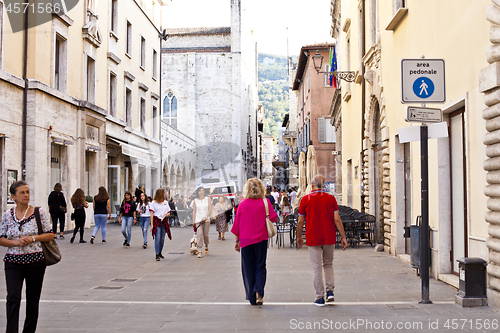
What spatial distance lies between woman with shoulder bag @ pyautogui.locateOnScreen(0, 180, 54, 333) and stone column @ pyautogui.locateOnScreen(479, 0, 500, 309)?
16.6 feet

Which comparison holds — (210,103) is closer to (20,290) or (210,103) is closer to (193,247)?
(193,247)

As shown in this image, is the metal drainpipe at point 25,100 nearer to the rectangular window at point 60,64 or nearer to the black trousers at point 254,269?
the rectangular window at point 60,64

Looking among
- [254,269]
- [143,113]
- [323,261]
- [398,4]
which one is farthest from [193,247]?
[143,113]

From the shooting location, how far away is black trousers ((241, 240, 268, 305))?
7.20 m

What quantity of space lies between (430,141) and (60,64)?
15.4 meters

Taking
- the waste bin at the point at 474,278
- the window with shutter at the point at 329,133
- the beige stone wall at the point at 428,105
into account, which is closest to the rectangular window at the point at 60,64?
the beige stone wall at the point at 428,105

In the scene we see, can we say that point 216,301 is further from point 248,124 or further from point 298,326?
point 248,124

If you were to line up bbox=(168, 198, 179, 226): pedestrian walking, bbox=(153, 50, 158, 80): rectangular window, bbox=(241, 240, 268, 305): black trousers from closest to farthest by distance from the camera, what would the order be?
bbox=(241, 240, 268, 305): black trousers
bbox=(168, 198, 179, 226): pedestrian walking
bbox=(153, 50, 158, 80): rectangular window

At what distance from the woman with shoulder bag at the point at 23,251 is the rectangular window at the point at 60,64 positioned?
15.9 m

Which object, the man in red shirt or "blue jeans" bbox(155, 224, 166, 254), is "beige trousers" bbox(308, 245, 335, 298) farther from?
"blue jeans" bbox(155, 224, 166, 254)

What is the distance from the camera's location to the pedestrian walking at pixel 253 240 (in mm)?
7250

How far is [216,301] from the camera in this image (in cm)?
751

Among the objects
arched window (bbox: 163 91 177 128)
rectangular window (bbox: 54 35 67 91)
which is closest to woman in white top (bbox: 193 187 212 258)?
rectangular window (bbox: 54 35 67 91)

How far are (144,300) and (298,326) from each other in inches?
102
